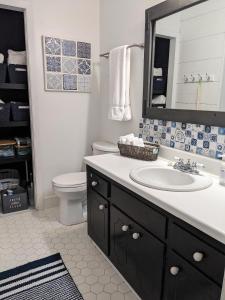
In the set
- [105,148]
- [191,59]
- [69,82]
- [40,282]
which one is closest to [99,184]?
[105,148]

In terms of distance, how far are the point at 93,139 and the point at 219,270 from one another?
2.12 meters

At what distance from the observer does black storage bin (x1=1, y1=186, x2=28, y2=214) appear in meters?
2.50

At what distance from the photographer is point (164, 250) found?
114cm

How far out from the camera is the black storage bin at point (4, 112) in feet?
7.85

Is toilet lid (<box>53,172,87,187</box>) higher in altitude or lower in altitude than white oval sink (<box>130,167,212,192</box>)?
lower

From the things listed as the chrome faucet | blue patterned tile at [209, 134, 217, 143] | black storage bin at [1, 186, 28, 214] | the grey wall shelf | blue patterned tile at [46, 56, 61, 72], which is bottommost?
black storage bin at [1, 186, 28, 214]

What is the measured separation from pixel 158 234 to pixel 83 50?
207 centimetres

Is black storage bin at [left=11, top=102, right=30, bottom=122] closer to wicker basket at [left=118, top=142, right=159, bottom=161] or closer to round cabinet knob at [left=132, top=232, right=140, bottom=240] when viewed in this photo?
wicker basket at [left=118, top=142, right=159, bottom=161]

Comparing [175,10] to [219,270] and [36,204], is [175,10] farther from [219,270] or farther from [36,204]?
Answer: [36,204]

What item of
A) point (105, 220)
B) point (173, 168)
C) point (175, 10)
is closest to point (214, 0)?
point (175, 10)

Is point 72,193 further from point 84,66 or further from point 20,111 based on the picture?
point 84,66

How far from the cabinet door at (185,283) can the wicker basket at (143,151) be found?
785mm

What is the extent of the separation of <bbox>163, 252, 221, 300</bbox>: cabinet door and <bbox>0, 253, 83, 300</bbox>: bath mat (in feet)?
2.19

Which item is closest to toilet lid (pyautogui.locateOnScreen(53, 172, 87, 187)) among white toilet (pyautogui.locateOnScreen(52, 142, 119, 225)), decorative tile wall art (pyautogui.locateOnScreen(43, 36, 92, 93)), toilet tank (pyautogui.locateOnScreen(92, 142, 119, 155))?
white toilet (pyautogui.locateOnScreen(52, 142, 119, 225))
